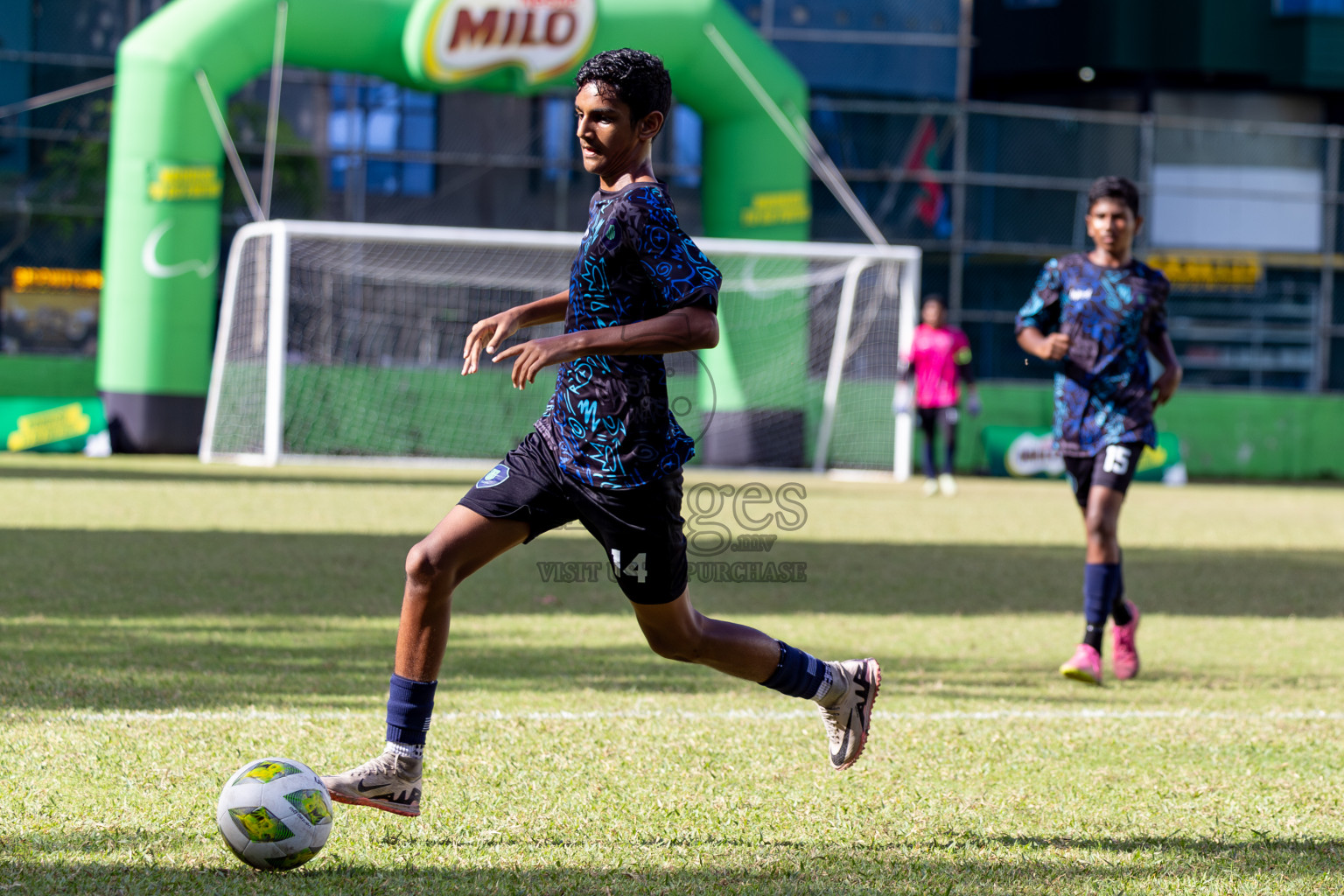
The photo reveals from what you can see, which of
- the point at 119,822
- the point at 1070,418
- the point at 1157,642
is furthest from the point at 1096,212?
the point at 119,822

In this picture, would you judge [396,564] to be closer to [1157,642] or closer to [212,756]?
[1157,642]

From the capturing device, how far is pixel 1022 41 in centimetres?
2788

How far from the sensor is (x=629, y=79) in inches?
146

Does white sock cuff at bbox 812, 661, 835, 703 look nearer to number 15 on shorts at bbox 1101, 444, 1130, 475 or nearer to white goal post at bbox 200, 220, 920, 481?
number 15 on shorts at bbox 1101, 444, 1130, 475

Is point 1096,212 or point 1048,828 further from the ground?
point 1096,212

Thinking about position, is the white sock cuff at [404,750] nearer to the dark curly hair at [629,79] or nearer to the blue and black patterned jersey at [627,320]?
the blue and black patterned jersey at [627,320]

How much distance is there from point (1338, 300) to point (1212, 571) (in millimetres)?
18225

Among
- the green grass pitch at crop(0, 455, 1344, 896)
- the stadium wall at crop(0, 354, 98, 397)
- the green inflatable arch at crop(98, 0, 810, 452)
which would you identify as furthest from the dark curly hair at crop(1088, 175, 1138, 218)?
the stadium wall at crop(0, 354, 98, 397)

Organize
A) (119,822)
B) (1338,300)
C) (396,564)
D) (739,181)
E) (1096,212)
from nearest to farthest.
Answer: (119,822) → (1096,212) → (396,564) → (739,181) → (1338,300)

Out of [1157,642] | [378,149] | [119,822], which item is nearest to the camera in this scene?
[119,822]

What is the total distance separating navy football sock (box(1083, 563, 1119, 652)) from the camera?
21.1 feet

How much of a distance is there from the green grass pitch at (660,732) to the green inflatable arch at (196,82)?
8470 mm

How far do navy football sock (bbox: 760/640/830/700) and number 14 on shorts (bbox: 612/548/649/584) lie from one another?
494 mm

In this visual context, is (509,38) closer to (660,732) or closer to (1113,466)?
(1113,466)
